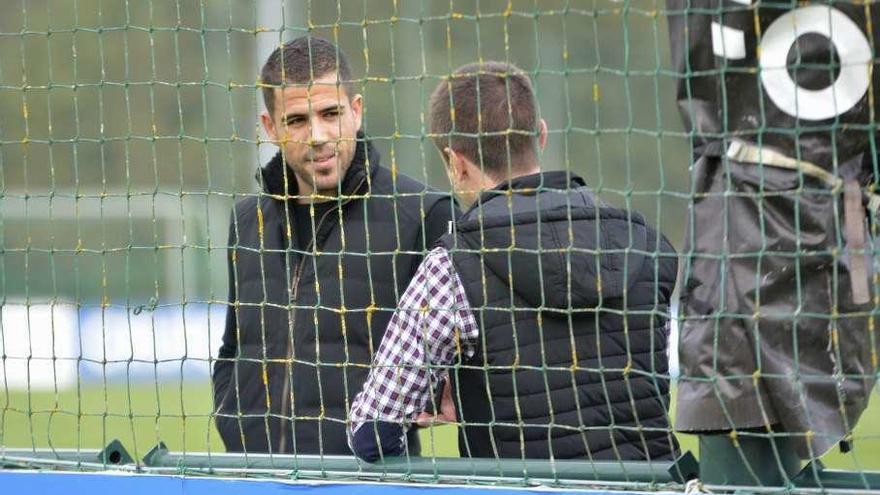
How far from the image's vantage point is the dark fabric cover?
2.92 metres

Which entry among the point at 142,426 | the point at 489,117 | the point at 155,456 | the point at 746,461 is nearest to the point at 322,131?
the point at 489,117

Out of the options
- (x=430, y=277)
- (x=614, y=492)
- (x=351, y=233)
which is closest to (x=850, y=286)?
(x=614, y=492)

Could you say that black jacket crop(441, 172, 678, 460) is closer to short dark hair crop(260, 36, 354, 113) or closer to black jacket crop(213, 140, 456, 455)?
black jacket crop(213, 140, 456, 455)

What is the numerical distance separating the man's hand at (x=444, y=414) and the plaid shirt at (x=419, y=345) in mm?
46

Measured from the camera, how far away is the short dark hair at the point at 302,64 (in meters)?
4.14

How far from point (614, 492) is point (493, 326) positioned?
480 mm

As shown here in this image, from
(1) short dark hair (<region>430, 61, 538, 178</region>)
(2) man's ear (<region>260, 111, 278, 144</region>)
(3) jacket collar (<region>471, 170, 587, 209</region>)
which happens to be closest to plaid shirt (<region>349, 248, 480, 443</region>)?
(3) jacket collar (<region>471, 170, 587, 209</region>)

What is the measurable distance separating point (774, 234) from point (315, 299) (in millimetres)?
1577

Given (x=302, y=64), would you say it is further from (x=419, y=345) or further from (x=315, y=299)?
(x=419, y=345)

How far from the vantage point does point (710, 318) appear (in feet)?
9.96

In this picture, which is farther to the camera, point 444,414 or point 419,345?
point 444,414

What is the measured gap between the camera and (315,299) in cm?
415


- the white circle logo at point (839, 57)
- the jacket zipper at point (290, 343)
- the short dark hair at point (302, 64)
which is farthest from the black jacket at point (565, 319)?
the short dark hair at point (302, 64)

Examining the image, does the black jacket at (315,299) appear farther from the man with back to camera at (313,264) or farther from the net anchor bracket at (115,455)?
the net anchor bracket at (115,455)
